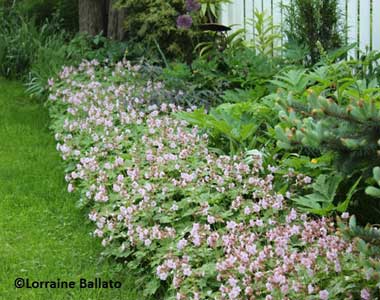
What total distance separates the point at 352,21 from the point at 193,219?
2792 mm

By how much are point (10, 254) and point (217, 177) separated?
121 cm

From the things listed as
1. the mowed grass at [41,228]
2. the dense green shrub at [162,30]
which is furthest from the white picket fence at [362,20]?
the mowed grass at [41,228]

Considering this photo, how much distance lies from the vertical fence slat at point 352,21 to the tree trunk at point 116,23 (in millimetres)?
3441

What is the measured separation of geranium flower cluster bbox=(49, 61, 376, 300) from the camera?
3074 millimetres

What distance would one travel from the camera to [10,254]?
426cm

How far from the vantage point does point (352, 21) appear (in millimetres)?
6035

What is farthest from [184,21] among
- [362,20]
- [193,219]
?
[193,219]

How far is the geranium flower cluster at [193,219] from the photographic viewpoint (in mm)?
3074

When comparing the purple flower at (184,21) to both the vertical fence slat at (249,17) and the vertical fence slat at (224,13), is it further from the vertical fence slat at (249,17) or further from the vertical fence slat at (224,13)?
the vertical fence slat at (224,13)

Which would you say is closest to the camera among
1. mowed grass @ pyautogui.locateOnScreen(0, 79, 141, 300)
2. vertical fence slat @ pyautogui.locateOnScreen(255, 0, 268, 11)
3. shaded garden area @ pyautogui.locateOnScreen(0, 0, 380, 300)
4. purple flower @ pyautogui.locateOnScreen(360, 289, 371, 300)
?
purple flower @ pyautogui.locateOnScreen(360, 289, 371, 300)

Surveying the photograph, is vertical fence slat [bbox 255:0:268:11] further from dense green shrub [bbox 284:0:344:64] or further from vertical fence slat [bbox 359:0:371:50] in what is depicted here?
vertical fence slat [bbox 359:0:371:50]

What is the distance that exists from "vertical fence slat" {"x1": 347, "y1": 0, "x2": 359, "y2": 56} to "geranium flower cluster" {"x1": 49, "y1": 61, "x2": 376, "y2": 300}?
1458 mm

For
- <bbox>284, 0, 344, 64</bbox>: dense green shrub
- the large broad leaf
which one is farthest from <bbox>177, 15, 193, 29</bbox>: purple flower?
the large broad leaf

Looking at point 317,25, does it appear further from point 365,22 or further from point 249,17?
point 249,17
